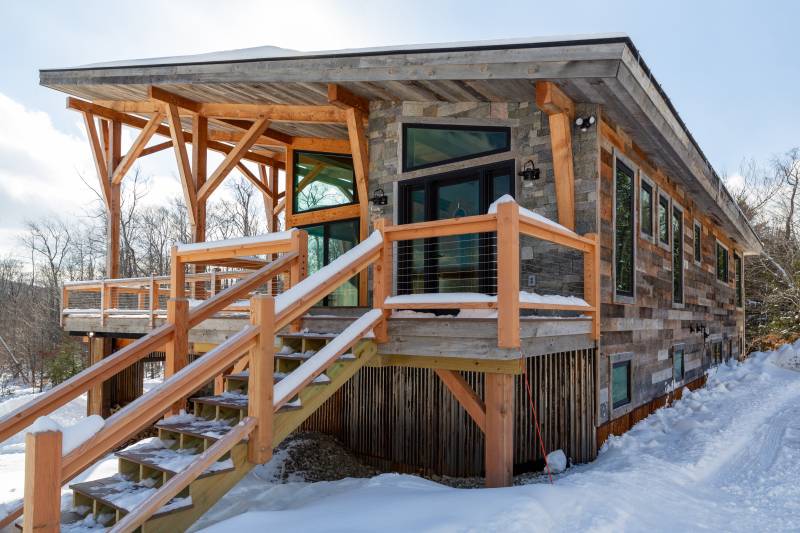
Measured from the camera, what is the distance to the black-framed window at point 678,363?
9.87m

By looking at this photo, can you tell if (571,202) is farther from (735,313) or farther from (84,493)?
(735,313)

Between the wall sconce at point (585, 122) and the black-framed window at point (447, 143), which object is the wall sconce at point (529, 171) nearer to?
the black-framed window at point (447, 143)

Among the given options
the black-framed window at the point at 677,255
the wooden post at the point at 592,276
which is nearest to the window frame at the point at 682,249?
the black-framed window at the point at 677,255

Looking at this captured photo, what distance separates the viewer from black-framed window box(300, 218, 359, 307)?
29.2 ft

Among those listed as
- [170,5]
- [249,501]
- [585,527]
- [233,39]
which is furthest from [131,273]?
[585,527]

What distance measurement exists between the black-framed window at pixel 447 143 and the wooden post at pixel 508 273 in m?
2.84

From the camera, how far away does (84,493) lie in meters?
3.41

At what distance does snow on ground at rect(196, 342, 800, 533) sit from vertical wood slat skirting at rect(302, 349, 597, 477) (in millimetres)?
629

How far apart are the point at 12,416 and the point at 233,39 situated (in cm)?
3954

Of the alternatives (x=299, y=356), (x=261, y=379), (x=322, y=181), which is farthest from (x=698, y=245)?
(x=261, y=379)

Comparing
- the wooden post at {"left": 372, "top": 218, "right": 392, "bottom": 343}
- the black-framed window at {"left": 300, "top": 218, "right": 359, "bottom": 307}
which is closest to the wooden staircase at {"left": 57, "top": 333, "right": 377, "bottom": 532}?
the wooden post at {"left": 372, "top": 218, "right": 392, "bottom": 343}

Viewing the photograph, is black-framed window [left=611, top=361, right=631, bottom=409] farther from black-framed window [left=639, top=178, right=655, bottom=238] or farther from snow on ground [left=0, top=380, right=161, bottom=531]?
snow on ground [left=0, top=380, right=161, bottom=531]

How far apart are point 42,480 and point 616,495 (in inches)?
153

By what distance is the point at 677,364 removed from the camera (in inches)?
404
